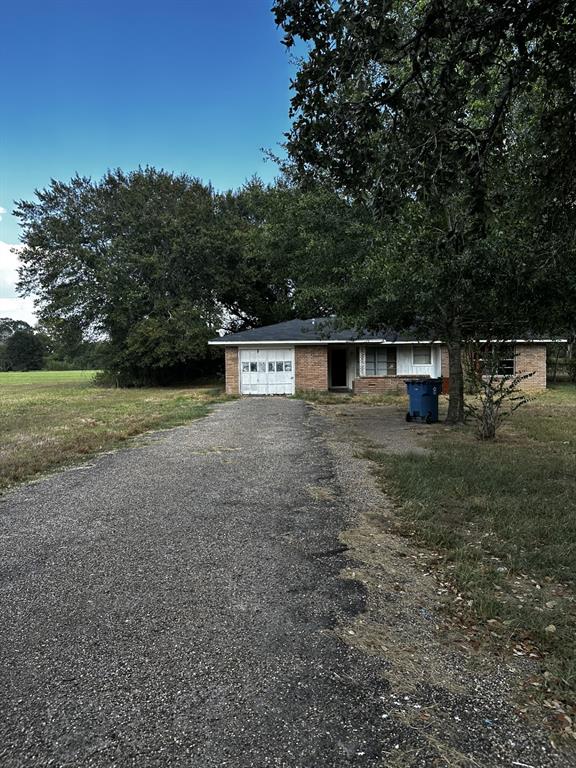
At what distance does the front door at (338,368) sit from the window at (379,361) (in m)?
4.36

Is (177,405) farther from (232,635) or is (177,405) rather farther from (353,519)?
(232,635)

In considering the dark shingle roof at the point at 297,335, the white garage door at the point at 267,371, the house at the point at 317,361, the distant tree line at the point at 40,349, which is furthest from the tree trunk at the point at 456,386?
the distant tree line at the point at 40,349

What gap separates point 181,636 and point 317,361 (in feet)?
61.5

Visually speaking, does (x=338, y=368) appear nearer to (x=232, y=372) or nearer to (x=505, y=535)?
(x=232, y=372)

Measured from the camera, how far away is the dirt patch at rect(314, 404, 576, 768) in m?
1.83

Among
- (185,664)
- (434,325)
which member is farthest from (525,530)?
(434,325)

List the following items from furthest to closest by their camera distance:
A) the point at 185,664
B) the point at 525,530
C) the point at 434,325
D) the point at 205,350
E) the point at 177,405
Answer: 1. the point at 205,350
2. the point at 177,405
3. the point at 434,325
4. the point at 525,530
5. the point at 185,664

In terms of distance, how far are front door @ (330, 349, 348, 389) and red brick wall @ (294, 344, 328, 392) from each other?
5.13 m

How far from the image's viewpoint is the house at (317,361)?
2080 cm

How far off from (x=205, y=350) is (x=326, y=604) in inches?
955

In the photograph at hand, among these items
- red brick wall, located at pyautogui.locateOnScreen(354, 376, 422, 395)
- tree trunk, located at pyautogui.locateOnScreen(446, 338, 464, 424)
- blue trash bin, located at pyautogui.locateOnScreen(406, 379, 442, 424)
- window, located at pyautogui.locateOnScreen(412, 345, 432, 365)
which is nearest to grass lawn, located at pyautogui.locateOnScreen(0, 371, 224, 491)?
blue trash bin, located at pyautogui.locateOnScreen(406, 379, 442, 424)

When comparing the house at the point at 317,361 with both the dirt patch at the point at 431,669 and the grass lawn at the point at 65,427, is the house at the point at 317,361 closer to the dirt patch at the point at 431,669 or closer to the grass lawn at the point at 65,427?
the grass lawn at the point at 65,427

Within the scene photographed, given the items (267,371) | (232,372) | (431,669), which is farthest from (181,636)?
(232,372)

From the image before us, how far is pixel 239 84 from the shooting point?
9977 mm
